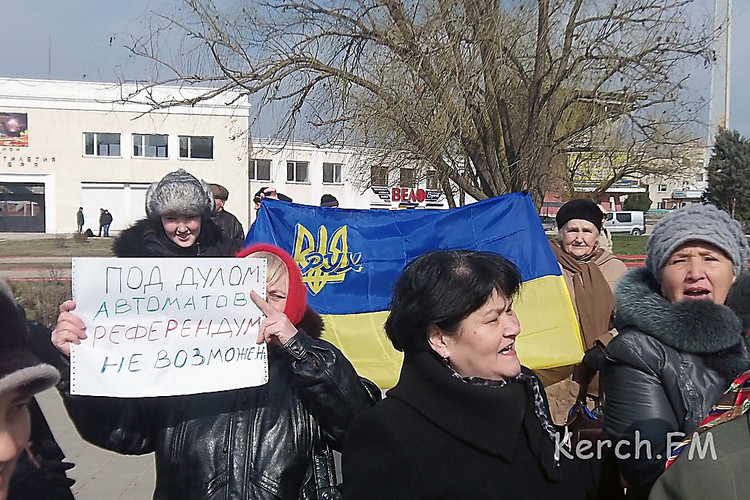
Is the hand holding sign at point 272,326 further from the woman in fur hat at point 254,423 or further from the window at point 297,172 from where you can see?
the window at point 297,172

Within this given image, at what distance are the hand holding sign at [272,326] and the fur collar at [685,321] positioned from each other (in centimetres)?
108

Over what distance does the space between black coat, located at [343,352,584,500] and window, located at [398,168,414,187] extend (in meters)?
7.69

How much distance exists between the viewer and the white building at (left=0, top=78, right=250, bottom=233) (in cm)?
4956

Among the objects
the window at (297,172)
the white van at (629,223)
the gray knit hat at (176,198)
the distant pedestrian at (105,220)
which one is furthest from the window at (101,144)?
the gray knit hat at (176,198)

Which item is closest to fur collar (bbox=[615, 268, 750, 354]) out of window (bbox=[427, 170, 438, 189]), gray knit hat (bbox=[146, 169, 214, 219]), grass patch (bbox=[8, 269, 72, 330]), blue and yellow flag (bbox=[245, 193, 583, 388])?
gray knit hat (bbox=[146, 169, 214, 219])

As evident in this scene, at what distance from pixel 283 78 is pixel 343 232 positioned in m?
4.67

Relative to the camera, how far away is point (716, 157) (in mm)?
38969

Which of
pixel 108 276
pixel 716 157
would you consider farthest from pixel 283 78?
pixel 716 157

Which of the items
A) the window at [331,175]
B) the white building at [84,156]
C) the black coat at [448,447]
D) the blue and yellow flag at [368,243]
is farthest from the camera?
the window at [331,175]

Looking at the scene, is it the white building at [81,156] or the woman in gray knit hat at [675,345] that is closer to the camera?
the woman in gray knit hat at [675,345]

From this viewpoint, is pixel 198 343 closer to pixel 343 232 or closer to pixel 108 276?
pixel 108 276

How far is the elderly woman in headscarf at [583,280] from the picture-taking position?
4.67 metres

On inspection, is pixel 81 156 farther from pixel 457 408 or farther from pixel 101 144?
pixel 457 408

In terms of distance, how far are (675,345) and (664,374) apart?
96mm
